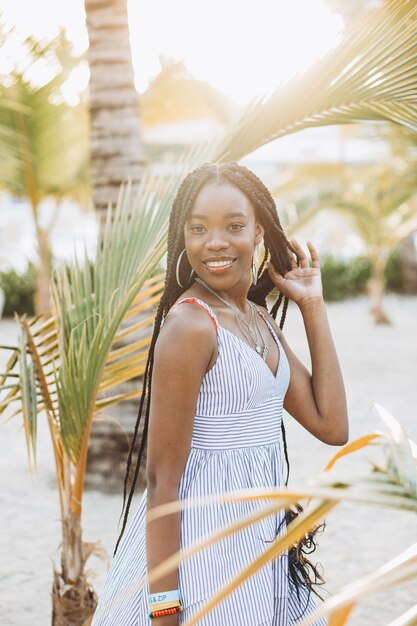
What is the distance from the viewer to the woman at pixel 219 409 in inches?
73.2

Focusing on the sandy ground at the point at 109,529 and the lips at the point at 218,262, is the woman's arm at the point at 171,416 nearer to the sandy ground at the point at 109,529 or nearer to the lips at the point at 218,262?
the lips at the point at 218,262

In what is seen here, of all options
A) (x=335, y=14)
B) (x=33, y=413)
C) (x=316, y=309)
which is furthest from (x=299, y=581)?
(x=335, y=14)

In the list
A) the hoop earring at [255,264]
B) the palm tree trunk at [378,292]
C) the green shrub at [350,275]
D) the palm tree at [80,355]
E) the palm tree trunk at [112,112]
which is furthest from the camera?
the green shrub at [350,275]

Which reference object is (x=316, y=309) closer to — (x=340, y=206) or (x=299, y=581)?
(x=299, y=581)

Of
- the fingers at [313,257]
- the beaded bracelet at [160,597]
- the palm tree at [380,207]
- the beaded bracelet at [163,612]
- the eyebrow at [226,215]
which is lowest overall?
the beaded bracelet at [163,612]

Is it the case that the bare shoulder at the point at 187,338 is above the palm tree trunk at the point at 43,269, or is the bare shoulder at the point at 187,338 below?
below

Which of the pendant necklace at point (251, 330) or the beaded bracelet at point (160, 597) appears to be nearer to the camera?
the beaded bracelet at point (160, 597)

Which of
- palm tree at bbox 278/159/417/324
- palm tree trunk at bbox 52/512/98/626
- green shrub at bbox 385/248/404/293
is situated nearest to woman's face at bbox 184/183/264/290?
palm tree trunk at bbox 52/512/98/626

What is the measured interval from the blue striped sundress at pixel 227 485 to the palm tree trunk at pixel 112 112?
3777mm

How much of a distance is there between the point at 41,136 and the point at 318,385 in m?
10.0

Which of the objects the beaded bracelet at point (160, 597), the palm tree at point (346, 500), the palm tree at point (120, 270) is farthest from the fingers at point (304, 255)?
the palm tree at point (346, 500)

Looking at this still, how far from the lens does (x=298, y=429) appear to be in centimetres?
846

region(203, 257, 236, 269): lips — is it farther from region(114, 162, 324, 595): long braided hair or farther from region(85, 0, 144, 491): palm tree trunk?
region(85, 0, 144, 491): palm tree trunk

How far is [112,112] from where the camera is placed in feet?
18.9
